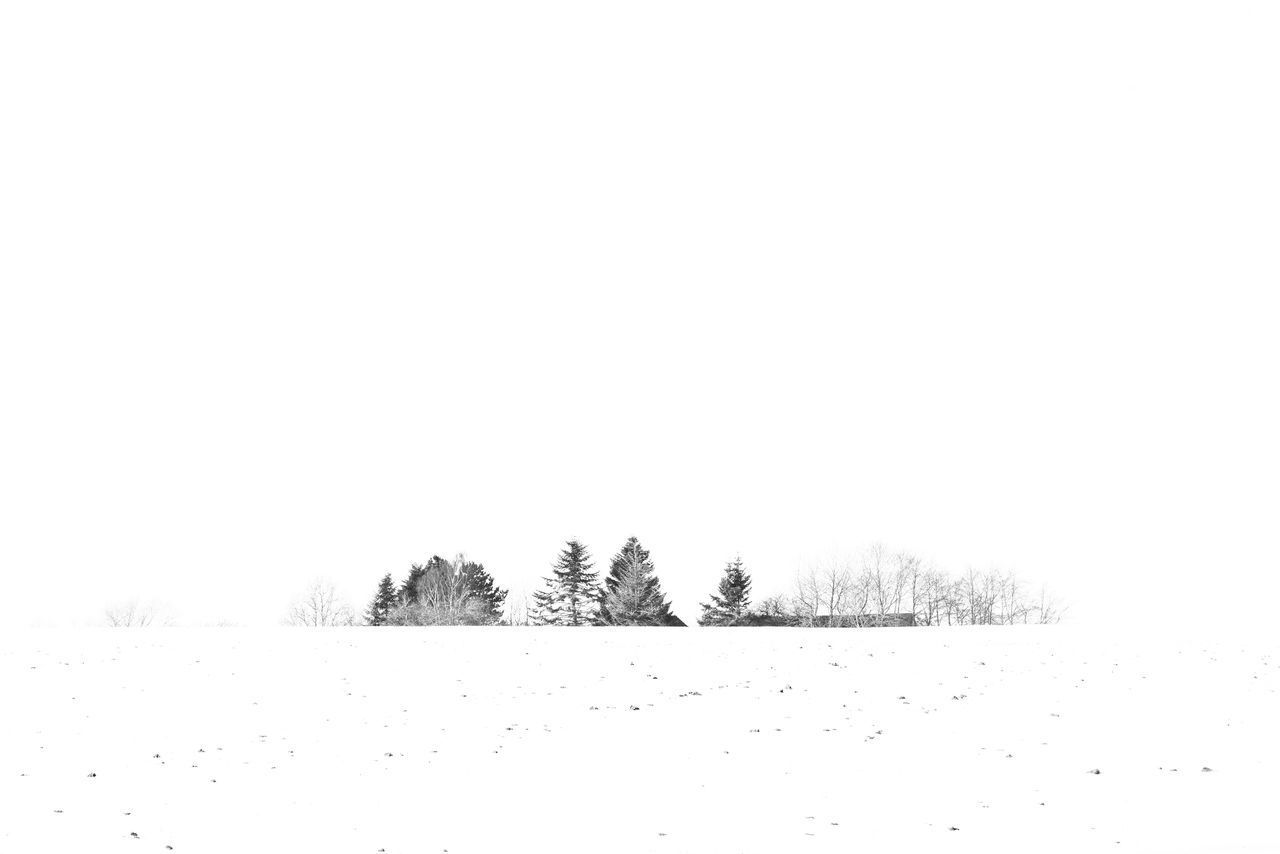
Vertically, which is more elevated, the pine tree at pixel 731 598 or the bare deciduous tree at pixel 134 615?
the pine tree at pixel 731 598

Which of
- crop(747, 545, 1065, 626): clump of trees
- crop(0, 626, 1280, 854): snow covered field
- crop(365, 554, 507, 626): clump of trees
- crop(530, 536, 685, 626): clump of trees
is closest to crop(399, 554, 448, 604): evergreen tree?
crop(365, 554, 507, 626): clump of trees

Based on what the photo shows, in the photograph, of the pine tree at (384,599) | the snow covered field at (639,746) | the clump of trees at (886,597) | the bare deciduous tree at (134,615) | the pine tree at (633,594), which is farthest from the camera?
the bare deciduous tree at (134,615)

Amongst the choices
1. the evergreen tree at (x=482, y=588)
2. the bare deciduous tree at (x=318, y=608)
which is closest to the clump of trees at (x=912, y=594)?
the evergreen tree at (x=482, y=588)

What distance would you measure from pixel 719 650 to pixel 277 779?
45.9ft

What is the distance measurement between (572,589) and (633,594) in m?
12.3

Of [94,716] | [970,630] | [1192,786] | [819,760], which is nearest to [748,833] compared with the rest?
[819,760]

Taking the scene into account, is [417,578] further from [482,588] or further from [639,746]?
[639,746]

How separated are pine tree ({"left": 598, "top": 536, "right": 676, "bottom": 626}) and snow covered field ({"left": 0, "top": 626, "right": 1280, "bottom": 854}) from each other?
1307 inches

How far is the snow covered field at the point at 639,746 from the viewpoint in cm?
1270

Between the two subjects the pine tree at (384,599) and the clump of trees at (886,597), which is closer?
the clump of trees at (886,597)

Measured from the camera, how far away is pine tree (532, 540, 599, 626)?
232 feet

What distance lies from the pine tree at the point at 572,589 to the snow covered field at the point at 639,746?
44.9 m

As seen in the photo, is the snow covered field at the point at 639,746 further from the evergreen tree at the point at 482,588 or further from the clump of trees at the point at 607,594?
the evergreen tree at the point at 482,588

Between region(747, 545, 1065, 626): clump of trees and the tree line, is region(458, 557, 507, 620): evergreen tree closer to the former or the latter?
the tree line
